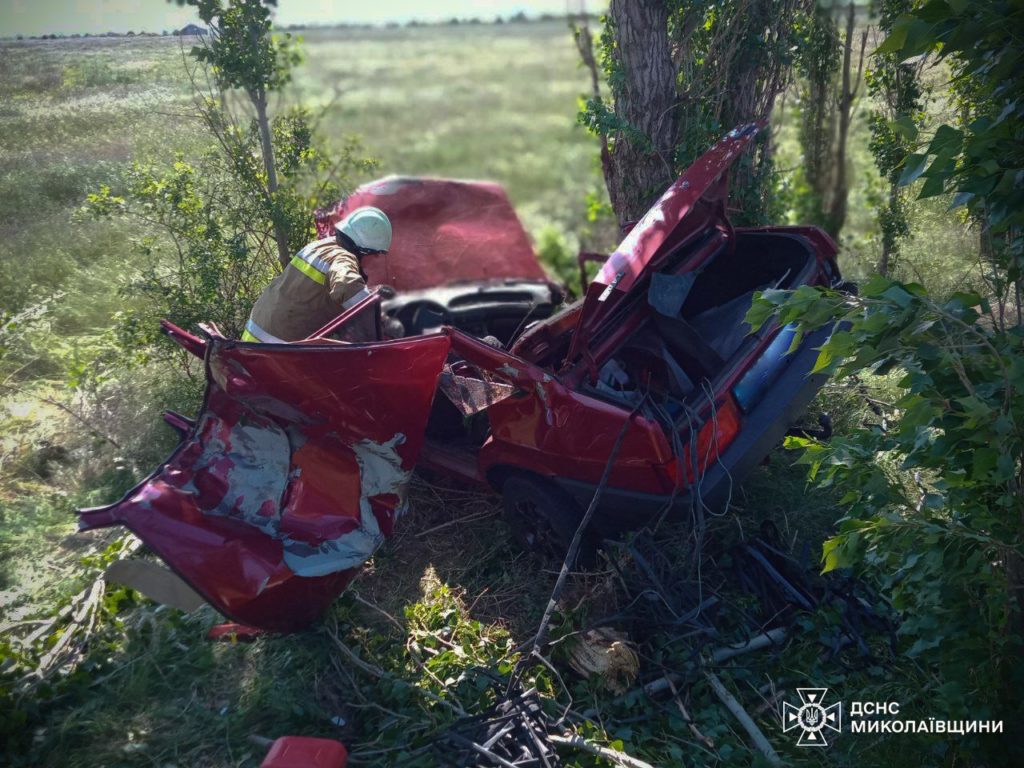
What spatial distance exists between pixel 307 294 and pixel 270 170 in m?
1.71

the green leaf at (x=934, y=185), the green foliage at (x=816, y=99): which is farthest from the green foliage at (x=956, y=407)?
the green foliage at (x=816, y=99)

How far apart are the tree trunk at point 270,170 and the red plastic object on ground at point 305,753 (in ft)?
12.2

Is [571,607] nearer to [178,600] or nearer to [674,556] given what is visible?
[674,556]

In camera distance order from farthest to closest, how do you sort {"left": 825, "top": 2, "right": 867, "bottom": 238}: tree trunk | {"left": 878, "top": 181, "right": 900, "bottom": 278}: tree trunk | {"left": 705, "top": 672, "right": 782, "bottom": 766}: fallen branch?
{"left": 825, "top": 2, "right": 867, "bottom": 238}: tree trunk < {"left": 878, "top": 181, "right": 900, "bottom": 278}: tree trunk < {"left": 705, "top": 672, "right": 782, "bottom": 766}: fallen branch

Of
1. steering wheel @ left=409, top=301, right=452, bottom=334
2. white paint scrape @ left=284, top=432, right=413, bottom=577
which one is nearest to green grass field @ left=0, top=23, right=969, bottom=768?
white paint scrape @ left=284, top=432, right=413, bottom=577

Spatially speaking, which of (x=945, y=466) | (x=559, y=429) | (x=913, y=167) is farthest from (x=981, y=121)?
(x=559, y=429)

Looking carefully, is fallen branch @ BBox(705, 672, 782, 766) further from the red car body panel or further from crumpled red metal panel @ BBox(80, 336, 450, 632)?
crumpled red metal panel @ BBox(80, 336, 450, 632)

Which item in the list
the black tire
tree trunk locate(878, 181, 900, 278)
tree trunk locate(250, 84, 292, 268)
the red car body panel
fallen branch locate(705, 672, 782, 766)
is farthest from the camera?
tree trunk locate(878, 181, 900, 278)

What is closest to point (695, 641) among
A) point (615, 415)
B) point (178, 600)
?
point (615, 415)

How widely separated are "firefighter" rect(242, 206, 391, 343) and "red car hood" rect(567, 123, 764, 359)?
1.34 m

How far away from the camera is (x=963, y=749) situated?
3.00 m

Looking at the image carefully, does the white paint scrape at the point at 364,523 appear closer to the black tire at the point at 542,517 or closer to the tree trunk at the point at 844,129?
the black tire at the point at 542,517

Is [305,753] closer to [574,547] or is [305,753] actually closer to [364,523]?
[364,523]

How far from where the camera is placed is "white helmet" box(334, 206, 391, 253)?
4961 mm
